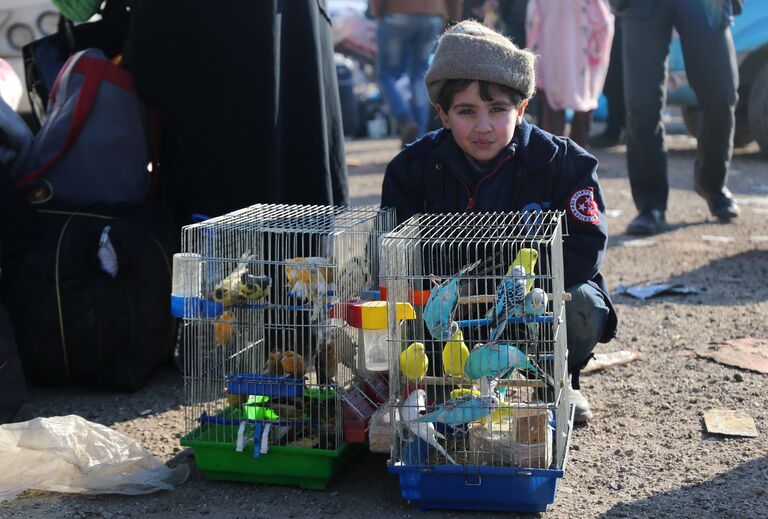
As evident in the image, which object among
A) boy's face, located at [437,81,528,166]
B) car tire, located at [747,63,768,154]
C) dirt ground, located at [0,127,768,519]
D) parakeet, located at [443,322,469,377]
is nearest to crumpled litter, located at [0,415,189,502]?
dirt ground, located at [0,127,768,519]

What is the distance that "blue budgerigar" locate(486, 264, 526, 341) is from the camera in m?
2.79

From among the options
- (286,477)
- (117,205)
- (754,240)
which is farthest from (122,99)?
(754,240)

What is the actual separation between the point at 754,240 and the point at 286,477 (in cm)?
403

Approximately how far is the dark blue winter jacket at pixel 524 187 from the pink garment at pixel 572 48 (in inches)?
172

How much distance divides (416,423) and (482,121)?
1.00 m

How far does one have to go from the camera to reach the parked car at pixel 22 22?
5.92 m

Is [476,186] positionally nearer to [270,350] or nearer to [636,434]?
[270,350]

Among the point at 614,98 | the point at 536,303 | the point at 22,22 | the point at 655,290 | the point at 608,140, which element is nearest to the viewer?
the point at 536,303

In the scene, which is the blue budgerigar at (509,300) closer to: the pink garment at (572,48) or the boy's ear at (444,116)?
the boy's ear at (444,116)

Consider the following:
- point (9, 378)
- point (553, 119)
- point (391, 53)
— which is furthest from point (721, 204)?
point (9, 378)

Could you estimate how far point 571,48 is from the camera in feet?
25.2

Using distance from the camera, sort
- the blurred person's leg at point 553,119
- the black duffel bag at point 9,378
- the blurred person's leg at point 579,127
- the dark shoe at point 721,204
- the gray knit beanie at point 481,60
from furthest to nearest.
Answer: the blurred person's leg at point 579,127 < the blurred person's leg at point 553,119 < the dark shoe at point 721,204 < the black duffel bag at point 9,378 < the gray knit beanie at point 481,60

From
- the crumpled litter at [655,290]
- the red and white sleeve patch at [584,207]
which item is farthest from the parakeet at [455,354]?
the crumpled litter at [655,290]

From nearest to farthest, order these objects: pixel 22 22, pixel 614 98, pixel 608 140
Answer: pixel 22 22
pixel 614 98
pixel 608 140
